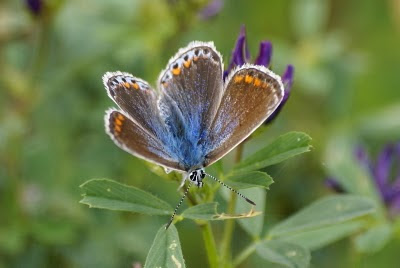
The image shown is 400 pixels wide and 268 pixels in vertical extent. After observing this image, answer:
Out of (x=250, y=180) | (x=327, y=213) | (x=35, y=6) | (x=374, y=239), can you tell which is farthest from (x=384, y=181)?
(x=35, y=6)

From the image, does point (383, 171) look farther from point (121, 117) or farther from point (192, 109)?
point (121, 117)

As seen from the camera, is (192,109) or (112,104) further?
(112,104)

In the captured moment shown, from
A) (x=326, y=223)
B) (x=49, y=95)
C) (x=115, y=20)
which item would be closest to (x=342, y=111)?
(x=115, y=20)

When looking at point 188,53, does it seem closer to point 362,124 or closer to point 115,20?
point 115,20

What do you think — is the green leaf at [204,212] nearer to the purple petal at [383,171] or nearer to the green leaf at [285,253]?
the green leaf at [285,253]

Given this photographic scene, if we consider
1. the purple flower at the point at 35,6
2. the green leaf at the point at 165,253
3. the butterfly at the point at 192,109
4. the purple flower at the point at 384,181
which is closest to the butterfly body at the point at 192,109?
the butterfly at the point at 192,109

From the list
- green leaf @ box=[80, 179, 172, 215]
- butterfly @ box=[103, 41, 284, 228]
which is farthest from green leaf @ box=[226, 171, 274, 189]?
green leaf @ box=[80, 179, 172, 215]
